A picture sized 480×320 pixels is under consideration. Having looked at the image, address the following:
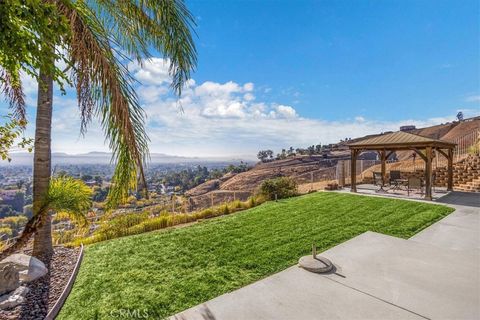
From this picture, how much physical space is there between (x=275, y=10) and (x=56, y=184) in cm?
1074

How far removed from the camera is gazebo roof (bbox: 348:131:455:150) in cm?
982

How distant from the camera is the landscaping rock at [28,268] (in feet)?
13.0

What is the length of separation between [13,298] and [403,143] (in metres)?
13.1

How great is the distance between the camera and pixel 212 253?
5.14 meters

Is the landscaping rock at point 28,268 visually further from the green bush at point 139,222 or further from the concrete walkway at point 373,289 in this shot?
the concrete walkway at point 373,289

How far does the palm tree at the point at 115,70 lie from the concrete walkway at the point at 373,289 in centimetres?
250

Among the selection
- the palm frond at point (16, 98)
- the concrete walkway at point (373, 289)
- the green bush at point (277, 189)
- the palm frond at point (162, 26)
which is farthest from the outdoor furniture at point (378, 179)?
the palm frond at point (16, 98)

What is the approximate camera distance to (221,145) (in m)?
19.6

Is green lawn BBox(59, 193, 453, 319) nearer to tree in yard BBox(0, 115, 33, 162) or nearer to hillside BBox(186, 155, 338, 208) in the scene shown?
→ tree in yard BBox(0, 115, 33, 162)

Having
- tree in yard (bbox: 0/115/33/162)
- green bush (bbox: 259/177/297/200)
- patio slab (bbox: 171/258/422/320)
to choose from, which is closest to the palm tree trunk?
tree in yard (bbox: 0/115/33/162)

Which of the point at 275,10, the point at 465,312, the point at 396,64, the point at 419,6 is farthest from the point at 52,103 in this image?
the point at 396,64

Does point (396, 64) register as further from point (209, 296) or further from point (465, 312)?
point (209, 296)

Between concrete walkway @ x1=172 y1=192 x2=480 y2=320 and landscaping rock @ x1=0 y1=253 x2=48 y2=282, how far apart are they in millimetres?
2891

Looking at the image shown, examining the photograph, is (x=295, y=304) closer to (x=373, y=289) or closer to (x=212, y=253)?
(x=373, y=289)
